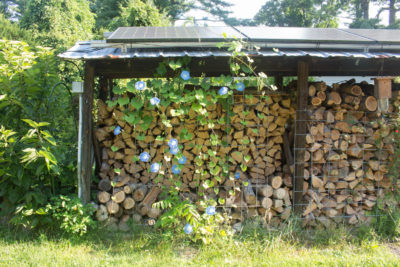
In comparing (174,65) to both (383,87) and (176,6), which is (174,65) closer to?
(383,87)

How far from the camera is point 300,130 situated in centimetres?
417

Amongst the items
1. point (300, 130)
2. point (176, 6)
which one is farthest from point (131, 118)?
point (176, 6)

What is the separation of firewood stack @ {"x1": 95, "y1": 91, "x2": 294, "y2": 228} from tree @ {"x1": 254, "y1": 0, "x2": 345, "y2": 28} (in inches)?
642

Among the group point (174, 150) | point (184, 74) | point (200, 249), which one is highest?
point (184, 74)

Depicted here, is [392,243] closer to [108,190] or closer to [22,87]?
[108,190]

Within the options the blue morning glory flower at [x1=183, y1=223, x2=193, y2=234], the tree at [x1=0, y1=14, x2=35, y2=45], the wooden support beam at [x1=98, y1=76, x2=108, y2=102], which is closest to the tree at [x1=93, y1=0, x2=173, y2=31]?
the tree at [x1=0, y1=14, x2=35, y2=45]

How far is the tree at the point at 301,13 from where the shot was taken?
1816 cm

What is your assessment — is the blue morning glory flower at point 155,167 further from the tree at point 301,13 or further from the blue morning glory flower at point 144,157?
the tree at point 301,13

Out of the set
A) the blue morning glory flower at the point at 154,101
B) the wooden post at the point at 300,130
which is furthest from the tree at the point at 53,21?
the wooden post at the point at 300,130

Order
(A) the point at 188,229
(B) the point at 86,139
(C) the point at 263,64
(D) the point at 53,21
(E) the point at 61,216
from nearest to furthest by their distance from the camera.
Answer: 1. (A) the point at 188,229
2. (E) the point at 61,216
3. (B) the point at 86,139
4. (C) the point at 263,64
5. (D) the point at 53,21

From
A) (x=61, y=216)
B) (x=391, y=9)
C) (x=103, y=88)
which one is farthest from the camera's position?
(x=391, y=9)

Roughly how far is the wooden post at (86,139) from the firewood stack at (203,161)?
7.8 inches

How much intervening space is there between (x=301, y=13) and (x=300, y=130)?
17230 millimetres

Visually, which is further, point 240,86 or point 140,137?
point 140,137
